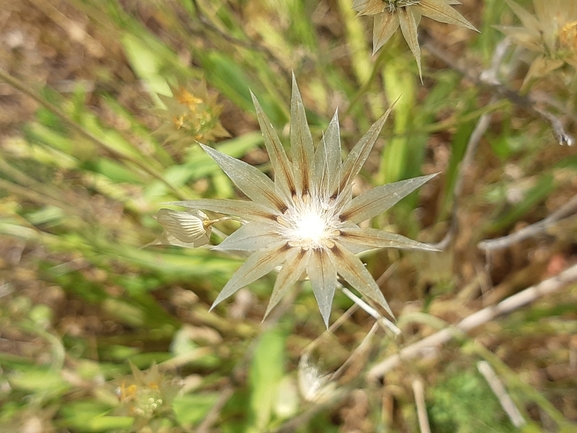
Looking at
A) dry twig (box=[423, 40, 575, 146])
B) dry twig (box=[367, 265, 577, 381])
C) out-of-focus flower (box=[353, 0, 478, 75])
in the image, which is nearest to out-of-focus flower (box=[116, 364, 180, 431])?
dry twig (box=[367, 265, 577, 381])

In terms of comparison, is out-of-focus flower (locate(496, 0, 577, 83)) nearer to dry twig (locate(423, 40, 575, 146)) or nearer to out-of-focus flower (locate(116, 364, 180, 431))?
dry twig (locate(423, 40, 575, 146))

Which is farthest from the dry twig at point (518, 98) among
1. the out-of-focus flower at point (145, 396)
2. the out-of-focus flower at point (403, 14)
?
the out-of-focus flower at point (145, 396)

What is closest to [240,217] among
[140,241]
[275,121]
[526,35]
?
[526,35]

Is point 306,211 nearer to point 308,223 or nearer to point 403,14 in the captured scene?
point 308,223

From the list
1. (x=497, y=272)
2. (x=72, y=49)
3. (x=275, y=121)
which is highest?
(x=72, y=49)

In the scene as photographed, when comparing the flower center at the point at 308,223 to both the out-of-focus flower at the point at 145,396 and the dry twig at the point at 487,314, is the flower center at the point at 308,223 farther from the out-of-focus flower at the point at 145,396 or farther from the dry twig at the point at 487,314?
the dry twig at the point at 487,314

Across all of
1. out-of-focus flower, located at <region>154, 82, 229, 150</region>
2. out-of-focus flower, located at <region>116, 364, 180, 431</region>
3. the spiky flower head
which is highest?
out-of-focus flower, located at <region>154, 82, 229, 150</region>

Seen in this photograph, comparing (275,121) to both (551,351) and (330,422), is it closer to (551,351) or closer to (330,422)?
(330,422)
